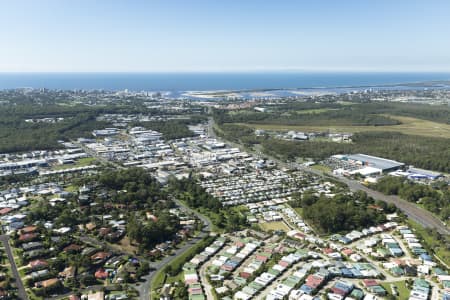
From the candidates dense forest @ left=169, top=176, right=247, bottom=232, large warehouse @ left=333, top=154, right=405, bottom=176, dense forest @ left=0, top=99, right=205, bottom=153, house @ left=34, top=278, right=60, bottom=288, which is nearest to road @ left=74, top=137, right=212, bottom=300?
dense forest @ left=169, top=176, right=247, bottom=232

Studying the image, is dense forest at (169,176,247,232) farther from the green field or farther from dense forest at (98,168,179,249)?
the green field

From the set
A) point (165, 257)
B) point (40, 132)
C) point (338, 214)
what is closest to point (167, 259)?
point (165, 257)

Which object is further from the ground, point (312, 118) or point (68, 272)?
point (312, 118)

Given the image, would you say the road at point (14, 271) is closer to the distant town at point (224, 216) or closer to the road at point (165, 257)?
the distant town at point (224, 216)

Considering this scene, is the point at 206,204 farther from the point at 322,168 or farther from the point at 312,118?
the point at 312,118

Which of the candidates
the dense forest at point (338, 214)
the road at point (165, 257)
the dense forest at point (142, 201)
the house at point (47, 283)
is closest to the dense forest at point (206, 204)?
the road at point (165, 257)
